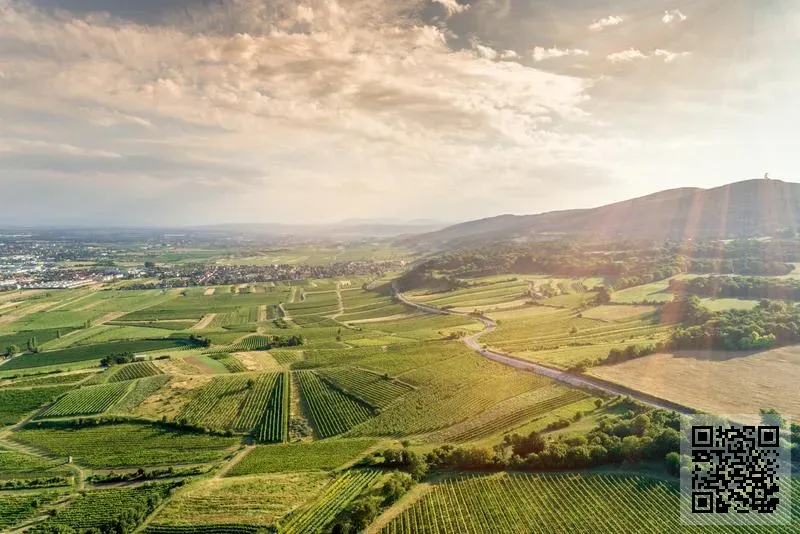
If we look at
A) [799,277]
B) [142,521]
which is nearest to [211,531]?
[142,521]

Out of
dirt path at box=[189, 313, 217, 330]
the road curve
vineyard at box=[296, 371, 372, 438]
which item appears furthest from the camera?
dirt path at box=[189, 313, 217, 330]

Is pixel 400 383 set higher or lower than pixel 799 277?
lower

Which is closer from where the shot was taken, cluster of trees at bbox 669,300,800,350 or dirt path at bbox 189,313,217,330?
cluster of trees at bbox 669,300,800,350

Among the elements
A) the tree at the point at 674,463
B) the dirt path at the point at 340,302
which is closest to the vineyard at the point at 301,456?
the tree at the point at 674,463

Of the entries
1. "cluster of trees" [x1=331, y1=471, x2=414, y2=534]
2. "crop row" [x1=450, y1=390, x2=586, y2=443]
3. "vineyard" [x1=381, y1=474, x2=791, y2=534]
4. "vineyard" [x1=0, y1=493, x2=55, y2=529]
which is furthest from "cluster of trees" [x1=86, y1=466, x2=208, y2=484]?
"crop row" [x1=450, y1=390, x2=586, y2=443]

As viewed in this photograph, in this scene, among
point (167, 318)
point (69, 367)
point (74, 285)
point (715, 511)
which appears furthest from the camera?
point (74, 285)

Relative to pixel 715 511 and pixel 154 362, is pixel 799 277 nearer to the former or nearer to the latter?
pixel 715 511

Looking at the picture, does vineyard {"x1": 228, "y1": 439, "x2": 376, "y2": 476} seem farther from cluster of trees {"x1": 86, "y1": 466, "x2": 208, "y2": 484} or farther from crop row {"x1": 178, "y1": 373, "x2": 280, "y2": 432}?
crop row {"x1": 178, "y1": 373, "x2": 280, "y2": 432}
